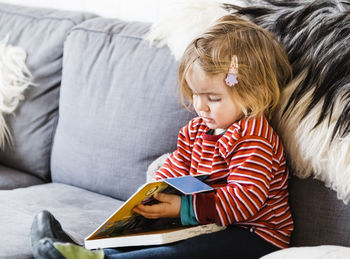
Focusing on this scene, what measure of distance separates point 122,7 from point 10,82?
550mm

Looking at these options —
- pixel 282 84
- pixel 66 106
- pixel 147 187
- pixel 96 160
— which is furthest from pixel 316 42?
pixel 66 106

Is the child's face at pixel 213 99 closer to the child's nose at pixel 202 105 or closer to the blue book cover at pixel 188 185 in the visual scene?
the child's nose at pixel 202 105

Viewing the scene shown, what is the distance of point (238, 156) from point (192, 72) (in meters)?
0.22

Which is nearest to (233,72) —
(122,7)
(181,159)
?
(181,159)

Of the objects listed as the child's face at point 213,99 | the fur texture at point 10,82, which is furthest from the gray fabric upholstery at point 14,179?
the child's face at point 213,99

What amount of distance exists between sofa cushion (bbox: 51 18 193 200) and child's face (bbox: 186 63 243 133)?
0.20 metres

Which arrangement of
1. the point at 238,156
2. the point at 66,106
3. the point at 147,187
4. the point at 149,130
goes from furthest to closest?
1. the point at 66,106
2. the point at 149,130
3. the point at 238,156
4. the point at 147,187

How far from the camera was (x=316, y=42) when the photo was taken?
1298 millimetres

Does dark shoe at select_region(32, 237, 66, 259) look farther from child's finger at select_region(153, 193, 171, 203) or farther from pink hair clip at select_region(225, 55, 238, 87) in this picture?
pink hair clip at select_region(225, 55, 238, 87)

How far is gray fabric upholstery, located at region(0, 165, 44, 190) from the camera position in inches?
71.9

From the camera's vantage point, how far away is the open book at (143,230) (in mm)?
1175

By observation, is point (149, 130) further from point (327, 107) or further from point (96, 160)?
point (327, 107)

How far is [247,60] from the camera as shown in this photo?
126cm

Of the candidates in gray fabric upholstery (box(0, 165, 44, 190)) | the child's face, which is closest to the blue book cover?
the child's face
